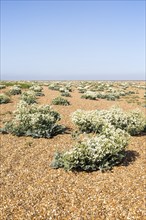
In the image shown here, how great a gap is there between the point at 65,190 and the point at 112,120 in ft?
22.1

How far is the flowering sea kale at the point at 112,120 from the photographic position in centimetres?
1379

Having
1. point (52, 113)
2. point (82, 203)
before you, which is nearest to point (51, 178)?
point (82, 203)

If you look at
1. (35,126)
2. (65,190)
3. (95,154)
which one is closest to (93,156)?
(95,154)

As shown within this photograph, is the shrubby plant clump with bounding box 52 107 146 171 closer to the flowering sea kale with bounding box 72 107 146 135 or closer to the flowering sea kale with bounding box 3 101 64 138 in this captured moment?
the flowering sea kale with bounding box 72 107 146 135

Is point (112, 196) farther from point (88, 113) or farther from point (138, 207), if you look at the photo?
point (88, 113)

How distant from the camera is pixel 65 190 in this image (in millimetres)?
8305

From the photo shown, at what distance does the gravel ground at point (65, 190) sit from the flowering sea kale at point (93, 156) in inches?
10.8

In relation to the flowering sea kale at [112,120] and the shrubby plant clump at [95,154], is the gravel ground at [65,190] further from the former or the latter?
the flowering sea kale at [112,120]

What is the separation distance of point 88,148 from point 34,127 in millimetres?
5095

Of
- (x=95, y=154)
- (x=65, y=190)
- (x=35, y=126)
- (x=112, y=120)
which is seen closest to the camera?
(x=65, y=190)

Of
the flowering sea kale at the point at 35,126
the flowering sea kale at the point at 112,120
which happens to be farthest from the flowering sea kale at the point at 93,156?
the flowering sea kale at the point at 35,126

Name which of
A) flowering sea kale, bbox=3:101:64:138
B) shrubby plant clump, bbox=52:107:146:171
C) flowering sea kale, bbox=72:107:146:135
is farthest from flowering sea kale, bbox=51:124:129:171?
flowering sea kale, bbox=3:101:64:138

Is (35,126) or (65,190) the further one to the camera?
(35,126)

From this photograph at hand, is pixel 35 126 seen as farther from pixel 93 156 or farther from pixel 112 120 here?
pixel 93 156
